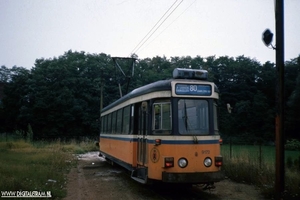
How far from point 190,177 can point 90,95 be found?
4343cm

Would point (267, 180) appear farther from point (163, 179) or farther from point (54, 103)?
point (54, 103)

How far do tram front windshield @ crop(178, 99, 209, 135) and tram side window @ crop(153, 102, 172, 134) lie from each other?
1.04 feet

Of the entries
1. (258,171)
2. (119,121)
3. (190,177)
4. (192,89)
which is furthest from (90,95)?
(190,177)

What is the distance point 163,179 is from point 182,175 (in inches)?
20.1

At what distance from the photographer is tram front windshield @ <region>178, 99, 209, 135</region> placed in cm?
901

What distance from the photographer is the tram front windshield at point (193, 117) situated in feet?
29.6

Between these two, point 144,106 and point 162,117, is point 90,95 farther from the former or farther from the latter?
point 162,117

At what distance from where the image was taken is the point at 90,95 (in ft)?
167

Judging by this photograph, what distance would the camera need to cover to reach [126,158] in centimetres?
1191

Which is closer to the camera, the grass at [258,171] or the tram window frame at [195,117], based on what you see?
the tram window frame at [195,117]

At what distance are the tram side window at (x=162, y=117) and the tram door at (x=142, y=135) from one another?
0.53m

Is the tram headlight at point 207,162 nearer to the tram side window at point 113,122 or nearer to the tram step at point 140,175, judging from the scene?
the tram step at point 140,175

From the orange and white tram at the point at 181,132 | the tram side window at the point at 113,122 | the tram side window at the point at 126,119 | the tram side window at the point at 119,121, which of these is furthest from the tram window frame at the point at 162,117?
the tram side window at the point at 113,122

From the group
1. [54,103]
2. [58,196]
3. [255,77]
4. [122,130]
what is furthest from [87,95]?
[58,196]
